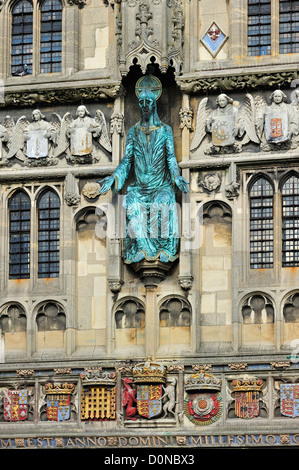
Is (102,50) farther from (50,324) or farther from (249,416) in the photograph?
(249,416)

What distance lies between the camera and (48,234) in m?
36.4

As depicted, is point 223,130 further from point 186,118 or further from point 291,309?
point 291,309

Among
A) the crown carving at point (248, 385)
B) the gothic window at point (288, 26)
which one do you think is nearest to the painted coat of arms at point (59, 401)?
the crown carving at point (248, 385)

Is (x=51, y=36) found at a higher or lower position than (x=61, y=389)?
higher

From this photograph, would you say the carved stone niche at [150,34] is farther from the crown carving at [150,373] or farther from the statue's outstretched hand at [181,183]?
the crown carving at [150,373]

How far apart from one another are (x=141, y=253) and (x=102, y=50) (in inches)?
173

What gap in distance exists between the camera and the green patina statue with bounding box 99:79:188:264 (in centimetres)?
3525

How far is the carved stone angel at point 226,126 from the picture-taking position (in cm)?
3562

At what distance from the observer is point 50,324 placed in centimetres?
3597

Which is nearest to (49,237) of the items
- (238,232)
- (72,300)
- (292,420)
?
(72,300)

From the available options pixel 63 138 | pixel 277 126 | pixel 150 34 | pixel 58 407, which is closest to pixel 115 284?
pixel 58 407

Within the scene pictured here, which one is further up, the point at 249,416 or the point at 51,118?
the point at 51,118

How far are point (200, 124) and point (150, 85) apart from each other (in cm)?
128

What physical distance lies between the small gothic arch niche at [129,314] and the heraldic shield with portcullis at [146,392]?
109 centimetres
